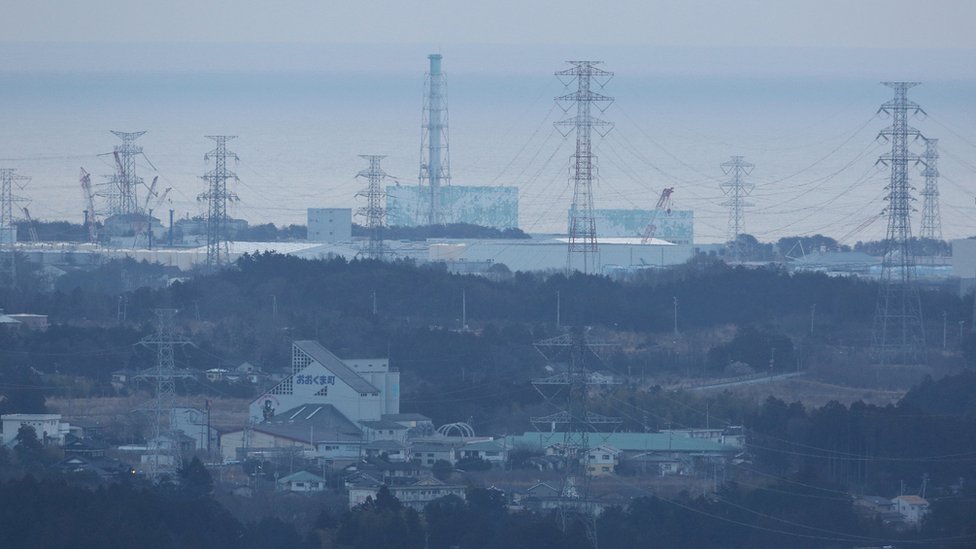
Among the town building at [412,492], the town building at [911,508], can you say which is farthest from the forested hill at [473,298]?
the town building at [911,508]

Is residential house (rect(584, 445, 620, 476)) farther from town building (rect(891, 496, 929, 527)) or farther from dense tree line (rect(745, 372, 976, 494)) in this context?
town building (rect(891, 496, 929, 527))

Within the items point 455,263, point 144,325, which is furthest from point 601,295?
point 455,263

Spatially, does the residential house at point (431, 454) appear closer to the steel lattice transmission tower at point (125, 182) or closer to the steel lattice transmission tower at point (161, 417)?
the steel lattice transmission tower at point (161, 417)

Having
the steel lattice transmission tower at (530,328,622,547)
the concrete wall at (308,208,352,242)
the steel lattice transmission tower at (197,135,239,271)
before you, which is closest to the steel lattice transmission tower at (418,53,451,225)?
the concrete wall at (308,208,352,242)

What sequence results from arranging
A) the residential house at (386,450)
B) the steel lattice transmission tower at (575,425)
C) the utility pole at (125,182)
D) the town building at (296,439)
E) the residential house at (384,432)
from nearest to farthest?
1. the steel lattice transmission tower at (575,425)
2. the residential house at (386,450)
3. the town building at (296,439)
4. the residential house at (384,432)
5. the utility pole at (125,182)

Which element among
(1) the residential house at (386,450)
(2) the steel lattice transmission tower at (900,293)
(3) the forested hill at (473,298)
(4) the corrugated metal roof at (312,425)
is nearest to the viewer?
(1) the residential house at (386,450)

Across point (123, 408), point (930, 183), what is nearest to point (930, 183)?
point (930, 183)

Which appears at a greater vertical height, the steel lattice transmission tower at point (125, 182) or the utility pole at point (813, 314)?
the steel lattice transmission tower at point (125, 182)
